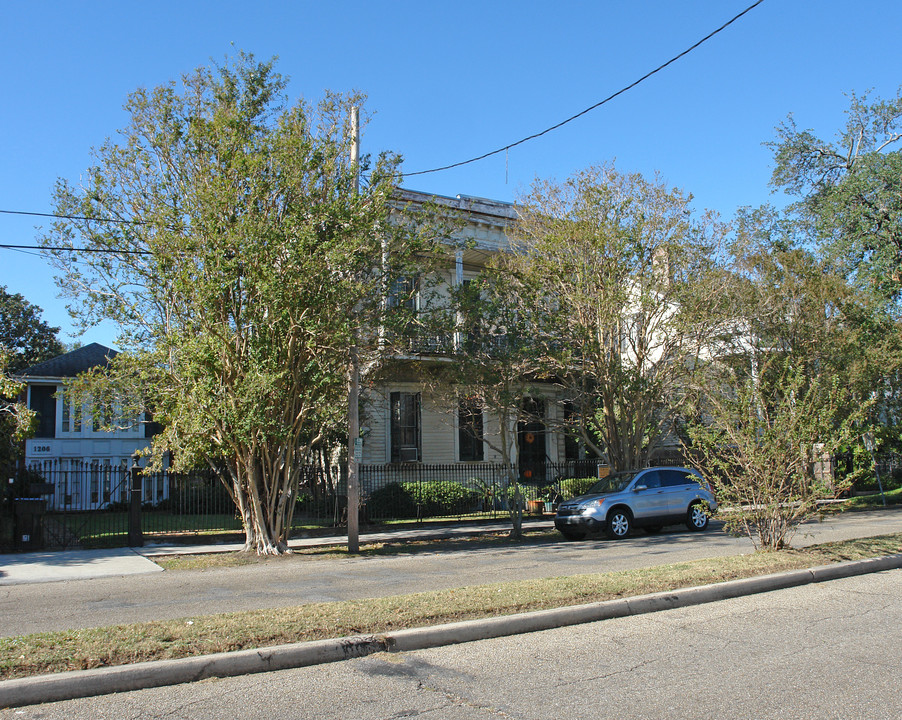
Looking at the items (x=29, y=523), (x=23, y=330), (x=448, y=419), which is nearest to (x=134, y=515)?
(x=29, y=523)

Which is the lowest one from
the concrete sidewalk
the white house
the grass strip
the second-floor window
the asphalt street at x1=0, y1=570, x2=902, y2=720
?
the concrete sidewalk

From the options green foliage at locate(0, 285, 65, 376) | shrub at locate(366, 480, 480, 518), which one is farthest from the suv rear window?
green foliage at locate(0, 285, 65, 376)

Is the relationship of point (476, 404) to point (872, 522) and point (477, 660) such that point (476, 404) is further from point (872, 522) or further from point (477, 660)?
point (477, 660)

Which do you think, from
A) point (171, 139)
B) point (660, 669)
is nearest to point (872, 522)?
point (660, 669)

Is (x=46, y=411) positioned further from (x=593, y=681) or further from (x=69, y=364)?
(x=593, y=681)

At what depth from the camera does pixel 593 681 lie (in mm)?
5703

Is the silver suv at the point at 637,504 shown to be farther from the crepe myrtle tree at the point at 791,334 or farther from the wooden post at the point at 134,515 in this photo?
the wooden post at the point at 134,515

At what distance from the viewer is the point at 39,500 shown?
15.1 metres

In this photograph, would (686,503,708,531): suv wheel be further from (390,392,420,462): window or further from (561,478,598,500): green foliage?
(390,392,420,462): window

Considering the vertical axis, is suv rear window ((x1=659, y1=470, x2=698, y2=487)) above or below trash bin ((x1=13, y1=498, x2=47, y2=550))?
above

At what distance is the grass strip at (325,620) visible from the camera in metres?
5.89

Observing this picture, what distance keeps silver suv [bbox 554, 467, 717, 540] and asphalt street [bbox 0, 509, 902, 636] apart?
21.7 inches

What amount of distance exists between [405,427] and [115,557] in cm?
1237

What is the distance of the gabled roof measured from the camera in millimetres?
26766
